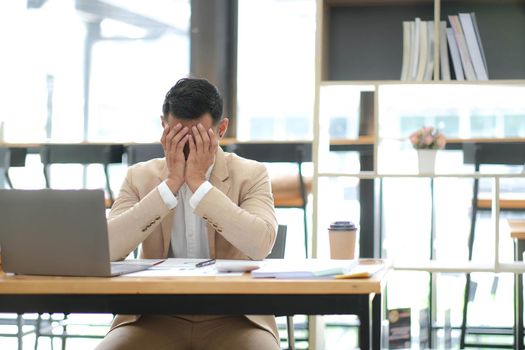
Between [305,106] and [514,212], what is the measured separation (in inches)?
74.3

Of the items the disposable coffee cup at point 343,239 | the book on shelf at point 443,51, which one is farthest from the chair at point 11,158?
the disposable coffee cup at point 343,239

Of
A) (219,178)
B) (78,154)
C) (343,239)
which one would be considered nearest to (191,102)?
(219,178)

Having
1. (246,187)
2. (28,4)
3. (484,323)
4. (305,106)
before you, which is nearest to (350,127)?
(305,106)

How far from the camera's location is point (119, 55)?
6.32 meters

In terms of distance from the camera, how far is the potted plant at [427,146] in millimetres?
3650

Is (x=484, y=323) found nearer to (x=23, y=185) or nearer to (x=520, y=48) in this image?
(x=520, y=48)

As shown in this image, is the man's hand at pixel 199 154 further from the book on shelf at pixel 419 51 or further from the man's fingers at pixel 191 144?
the book on shelf at pixel 419 51

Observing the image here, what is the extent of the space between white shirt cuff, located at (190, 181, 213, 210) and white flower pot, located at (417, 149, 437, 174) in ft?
5.65

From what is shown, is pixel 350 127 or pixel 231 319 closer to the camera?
pixel 231 319

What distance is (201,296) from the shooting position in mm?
1624

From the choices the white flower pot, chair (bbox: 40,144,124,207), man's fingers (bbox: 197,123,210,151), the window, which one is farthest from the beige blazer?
the window

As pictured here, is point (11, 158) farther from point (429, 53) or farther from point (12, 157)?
point (429, 53)

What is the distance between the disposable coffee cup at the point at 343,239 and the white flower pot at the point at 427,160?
135cm

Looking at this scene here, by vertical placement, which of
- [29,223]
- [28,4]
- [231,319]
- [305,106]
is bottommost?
[231,319]
